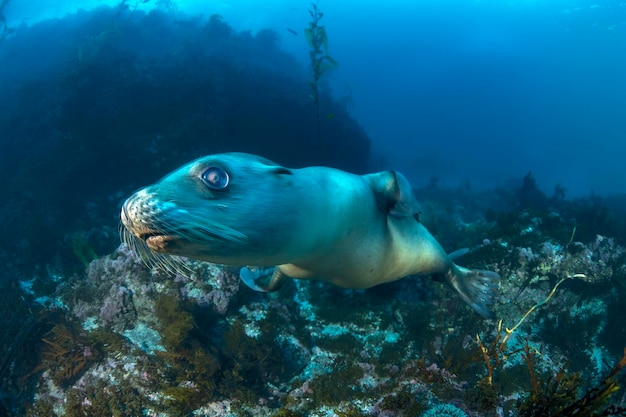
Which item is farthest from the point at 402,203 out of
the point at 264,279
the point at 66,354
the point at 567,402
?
the point at 66,354

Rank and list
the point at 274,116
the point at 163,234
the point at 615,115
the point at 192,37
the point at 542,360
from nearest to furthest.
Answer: the point at 163,234 < the point at 542,360 < the point at 274,116 < the point at 192,37 < the point at 615,115

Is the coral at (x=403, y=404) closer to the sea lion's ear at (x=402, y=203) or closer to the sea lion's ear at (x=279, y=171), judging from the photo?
the sea lion's ear at (x=402, y=203)

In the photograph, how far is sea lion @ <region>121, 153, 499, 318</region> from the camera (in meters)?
1.25

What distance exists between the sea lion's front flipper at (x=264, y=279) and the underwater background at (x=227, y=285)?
0.74 meters

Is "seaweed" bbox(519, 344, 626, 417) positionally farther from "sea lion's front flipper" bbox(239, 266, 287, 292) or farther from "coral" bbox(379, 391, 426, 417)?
"sea lion's front flipper" bbox(239, 266, 287, 292)

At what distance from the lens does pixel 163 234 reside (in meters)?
1.21

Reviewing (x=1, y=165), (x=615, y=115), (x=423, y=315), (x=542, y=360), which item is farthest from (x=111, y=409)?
(x=615, y=115)

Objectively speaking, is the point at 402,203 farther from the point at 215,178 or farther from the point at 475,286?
the point at 475,286

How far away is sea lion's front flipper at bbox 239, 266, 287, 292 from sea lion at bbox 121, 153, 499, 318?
0.88 meters

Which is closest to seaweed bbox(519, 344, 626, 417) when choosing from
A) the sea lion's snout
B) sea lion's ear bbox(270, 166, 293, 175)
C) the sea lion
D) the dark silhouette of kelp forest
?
the sea lion

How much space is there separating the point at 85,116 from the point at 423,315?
1189 centimetres

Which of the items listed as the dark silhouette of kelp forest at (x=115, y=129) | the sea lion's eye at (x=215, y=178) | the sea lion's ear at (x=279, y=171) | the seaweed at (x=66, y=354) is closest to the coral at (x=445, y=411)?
the sea lion's ear at (x=279, y=171)

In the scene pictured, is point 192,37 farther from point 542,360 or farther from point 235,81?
point 542,360

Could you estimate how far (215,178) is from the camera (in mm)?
1365
